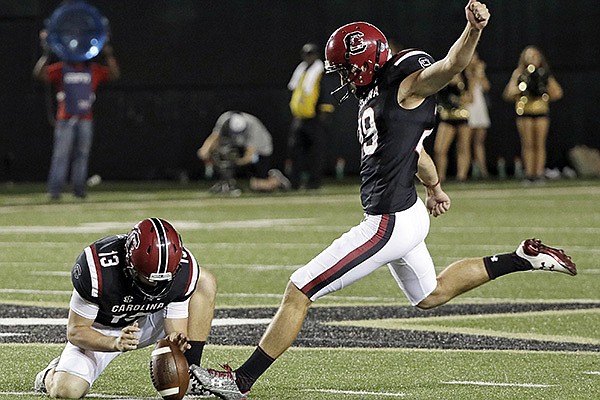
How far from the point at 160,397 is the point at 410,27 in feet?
67.1

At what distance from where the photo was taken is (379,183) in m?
7.49

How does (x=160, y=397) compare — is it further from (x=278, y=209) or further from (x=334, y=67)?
(x=278, y=209)

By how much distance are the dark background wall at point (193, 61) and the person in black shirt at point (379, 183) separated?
19.2 meters

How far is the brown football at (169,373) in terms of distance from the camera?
22.1ft

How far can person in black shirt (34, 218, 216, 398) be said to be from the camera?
674cm

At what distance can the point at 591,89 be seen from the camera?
90.4 ft

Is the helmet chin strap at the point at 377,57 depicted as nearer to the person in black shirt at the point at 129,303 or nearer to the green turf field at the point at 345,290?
the person in black shirt at the point at 129,303

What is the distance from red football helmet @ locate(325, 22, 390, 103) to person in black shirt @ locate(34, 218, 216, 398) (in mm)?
1163

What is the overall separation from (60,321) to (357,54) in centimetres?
319

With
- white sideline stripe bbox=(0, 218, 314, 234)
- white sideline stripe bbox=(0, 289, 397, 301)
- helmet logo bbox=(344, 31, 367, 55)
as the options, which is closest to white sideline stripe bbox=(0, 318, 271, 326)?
white sideline stripe bbox=(0, 289, 397, 301)

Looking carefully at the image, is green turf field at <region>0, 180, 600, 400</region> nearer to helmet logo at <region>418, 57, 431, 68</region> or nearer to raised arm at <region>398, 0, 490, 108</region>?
raised arm at <region>398, 0, 490, 108</region>

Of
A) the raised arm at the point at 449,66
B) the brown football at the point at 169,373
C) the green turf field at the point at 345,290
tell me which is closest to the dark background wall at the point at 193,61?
the green turf field at the point at 345,290

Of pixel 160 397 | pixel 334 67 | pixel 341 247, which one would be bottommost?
pixel 160 397

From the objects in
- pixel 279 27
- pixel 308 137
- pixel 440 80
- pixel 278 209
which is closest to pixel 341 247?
pixel 440 80
